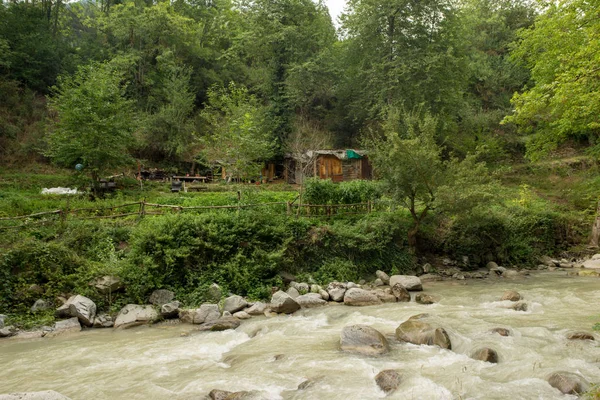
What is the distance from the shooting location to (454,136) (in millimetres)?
31000

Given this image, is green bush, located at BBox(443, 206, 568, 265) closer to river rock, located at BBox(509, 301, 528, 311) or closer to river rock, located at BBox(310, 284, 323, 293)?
river rock, located at BBox(509, 301, 528, 311)

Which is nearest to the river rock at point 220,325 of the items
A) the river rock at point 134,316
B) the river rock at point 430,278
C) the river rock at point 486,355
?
the river rock at point 134,316

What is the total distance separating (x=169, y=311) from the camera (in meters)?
10.1

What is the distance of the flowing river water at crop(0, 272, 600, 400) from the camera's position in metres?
5.98

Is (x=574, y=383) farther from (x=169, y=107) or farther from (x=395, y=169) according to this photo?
(x=169, y=107)

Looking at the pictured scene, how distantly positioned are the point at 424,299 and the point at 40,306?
9726 millimetres

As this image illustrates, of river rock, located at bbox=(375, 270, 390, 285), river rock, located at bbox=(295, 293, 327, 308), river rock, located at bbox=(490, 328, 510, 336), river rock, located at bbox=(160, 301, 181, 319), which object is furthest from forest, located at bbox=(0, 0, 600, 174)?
river rock, located at bbox=(490, 328, 510, 336)

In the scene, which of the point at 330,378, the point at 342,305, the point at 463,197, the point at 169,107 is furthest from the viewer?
the point at 169,107

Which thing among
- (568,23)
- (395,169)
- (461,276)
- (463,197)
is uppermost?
(568,23)

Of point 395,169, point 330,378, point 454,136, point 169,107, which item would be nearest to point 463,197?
point 395,169

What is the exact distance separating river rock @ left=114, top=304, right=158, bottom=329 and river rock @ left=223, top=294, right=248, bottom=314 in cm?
174

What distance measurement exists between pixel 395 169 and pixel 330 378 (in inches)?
362

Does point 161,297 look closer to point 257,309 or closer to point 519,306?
point 257,309

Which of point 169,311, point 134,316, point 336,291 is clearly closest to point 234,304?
point 169,311
